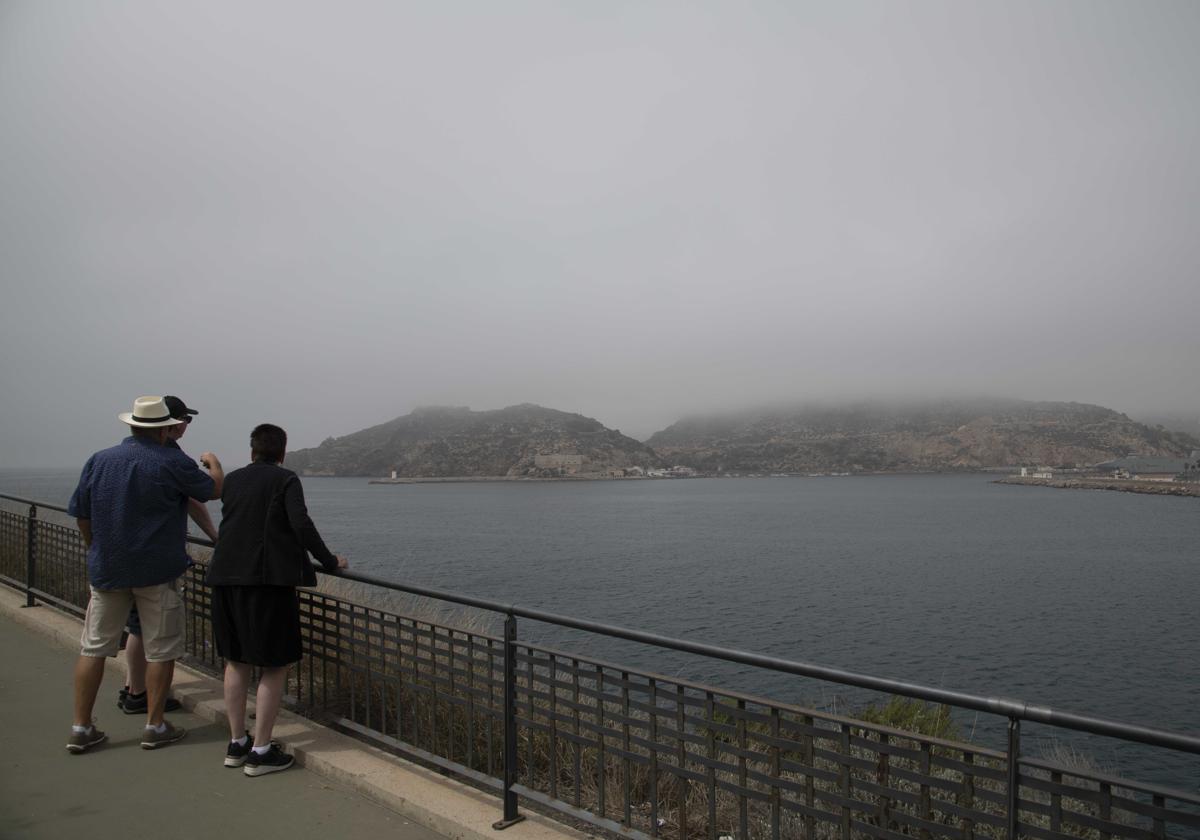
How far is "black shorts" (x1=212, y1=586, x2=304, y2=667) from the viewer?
15.0ft

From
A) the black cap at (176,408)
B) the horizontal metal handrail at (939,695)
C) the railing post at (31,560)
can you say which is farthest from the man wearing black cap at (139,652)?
the railing post at (31,560)

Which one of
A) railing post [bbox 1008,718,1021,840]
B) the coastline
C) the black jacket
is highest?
the black jacket

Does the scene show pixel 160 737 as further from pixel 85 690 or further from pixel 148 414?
pixel 148 414

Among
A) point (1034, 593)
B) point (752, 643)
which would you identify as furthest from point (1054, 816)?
point (1034, 593)

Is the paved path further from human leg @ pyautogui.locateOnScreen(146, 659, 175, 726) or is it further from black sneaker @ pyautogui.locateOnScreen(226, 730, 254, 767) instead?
human leg @ pyautogui.locateOnScreen(146, 659, 175, 726)

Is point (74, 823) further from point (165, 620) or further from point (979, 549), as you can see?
point (979, 549)

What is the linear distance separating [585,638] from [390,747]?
1469 centimetres

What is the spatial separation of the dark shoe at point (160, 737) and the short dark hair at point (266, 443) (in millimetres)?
1733

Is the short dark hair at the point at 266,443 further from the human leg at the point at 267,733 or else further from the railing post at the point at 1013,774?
the railing post at the point at 1013,774

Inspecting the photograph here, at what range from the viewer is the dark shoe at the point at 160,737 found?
491 centimetres

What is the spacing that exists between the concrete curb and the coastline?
144852 mm

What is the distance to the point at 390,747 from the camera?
5.11 metres

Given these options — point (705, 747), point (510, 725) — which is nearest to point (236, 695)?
point (510, 725)

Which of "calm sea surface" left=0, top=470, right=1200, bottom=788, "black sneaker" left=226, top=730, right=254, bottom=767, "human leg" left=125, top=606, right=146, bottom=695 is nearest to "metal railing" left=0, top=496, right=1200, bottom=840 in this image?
"black sneaker" left=226, top=730, right=254, bottom=767
